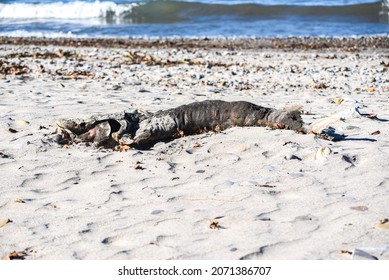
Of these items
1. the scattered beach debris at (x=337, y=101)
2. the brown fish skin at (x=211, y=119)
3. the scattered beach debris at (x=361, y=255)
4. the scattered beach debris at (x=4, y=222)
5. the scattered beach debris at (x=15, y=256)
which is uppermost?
the brown fish skin at (x=211, y=119)

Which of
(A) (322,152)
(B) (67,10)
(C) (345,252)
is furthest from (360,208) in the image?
(B) (67,10)

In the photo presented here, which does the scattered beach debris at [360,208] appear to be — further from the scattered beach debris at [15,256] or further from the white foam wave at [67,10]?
the white foam wave at [67,10]

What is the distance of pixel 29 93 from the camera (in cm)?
853

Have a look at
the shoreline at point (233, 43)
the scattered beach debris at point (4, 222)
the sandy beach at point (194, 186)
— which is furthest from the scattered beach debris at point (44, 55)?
the scattered beach debris at point (4, 222)

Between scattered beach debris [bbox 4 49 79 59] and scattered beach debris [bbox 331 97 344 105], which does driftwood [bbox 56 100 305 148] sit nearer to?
scattered beach debris [bbox 331 97 344 105]

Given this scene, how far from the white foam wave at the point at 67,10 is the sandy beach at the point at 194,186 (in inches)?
830

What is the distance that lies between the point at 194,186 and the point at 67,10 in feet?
89.2

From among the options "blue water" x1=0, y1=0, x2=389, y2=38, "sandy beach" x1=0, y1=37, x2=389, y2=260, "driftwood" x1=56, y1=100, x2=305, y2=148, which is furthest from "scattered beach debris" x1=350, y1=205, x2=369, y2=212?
"blue water" x1=0, y1=0, x2=389, y2=38

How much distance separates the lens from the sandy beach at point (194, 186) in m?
A: 3.69

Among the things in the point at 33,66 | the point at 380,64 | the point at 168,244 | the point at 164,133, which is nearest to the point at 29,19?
the point at 33,66

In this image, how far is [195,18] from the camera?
26969 millimetres

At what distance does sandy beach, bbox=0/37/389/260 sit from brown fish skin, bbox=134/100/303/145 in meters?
0.15

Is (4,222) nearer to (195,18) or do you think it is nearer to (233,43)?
(233,43)
